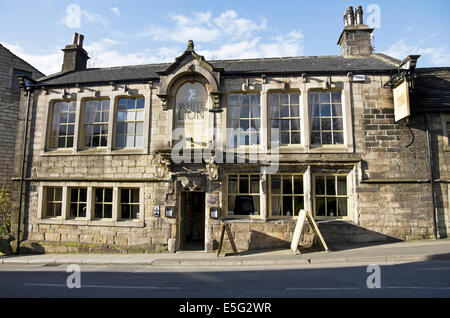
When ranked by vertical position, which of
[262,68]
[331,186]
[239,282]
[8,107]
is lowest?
[239,282]

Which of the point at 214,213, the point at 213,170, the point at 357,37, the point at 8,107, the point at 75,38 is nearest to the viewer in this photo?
the point at 214,213

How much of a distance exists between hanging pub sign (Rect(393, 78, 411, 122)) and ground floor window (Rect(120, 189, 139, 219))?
1078 centimetres

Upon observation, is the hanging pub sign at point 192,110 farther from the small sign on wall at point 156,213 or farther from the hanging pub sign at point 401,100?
the hanging pub sign at point 401,100

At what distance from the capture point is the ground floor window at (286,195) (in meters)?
10.4

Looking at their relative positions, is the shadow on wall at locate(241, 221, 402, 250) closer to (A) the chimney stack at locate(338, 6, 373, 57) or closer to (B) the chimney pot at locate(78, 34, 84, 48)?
(A) the chimney stack at locate(338, 6, 373, 57)

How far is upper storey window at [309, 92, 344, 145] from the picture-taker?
10594 millimetres

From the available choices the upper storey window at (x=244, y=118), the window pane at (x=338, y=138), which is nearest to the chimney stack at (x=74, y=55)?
the upper storey window at (x=244, y=118)

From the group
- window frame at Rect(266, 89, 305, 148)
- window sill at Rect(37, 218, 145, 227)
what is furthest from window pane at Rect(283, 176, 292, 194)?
window sill at Rect(37, 218, 145, 227)

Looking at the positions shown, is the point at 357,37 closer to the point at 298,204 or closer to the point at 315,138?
the point at 315,138

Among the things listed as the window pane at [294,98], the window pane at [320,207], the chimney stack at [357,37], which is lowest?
the window pane at [320,207]

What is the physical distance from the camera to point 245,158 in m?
10.3

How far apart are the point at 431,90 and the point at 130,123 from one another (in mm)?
12859

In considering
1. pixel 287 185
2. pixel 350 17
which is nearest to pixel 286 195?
pixel 287 185

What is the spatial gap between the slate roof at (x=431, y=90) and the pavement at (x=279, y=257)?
501 centimetres
